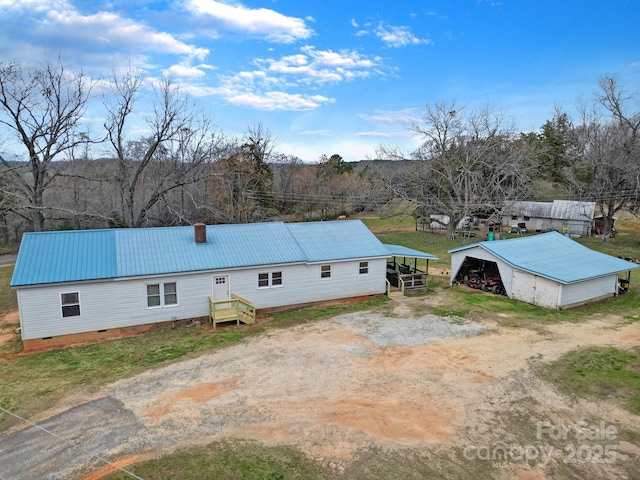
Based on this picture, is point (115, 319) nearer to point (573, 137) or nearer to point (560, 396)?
point (560, 396)

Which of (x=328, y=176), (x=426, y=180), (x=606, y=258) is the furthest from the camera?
(x=328, y=176)

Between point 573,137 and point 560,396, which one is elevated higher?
point 573,137

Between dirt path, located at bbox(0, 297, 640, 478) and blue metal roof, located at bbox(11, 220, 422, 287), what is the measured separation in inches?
189

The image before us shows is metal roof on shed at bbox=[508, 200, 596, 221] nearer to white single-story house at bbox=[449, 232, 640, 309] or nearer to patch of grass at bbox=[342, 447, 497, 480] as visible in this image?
white single-story house at bbox=[449, 232, 640, 309]

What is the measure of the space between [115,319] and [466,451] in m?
14.0

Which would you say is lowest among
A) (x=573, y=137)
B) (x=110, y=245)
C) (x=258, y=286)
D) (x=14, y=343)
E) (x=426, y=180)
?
(x=14, y=343)

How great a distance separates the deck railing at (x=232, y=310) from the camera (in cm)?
1734

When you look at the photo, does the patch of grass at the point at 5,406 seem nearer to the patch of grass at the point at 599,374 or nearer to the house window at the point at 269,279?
the house window at the point at 269,279

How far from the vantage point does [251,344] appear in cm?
1538

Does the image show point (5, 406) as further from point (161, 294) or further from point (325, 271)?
point (325, 271)

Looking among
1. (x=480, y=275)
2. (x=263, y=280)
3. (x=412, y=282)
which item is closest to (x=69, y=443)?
(x=263, y=280)

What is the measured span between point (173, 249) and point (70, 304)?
15.1 ft

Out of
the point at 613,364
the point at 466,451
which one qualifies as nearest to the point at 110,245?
the point at 466,451

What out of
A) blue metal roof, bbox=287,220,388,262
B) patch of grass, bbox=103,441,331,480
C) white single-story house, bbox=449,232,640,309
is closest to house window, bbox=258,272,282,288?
blue metal roof, bbox=287,220,388,262
